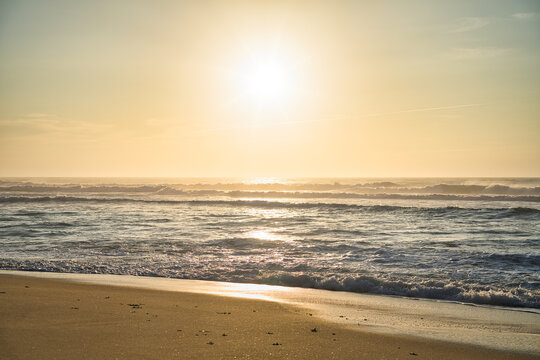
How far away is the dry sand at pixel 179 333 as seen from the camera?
15.1ft

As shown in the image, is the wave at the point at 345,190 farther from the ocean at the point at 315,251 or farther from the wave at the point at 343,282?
the wave at the point at 343,282

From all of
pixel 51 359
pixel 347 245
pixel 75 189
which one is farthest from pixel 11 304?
pixel 75 189

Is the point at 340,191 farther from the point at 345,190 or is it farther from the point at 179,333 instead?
the point at 179,333

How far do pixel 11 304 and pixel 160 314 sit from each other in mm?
2277

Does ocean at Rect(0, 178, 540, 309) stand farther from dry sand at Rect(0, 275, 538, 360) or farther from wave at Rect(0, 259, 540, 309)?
dry sand at Rect(0, 275, 538, 360)

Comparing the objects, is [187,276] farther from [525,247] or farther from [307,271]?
[525,247]

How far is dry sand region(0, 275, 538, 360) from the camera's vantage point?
4.59 m

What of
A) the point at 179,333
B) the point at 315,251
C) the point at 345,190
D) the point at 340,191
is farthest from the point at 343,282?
the point at 345,190

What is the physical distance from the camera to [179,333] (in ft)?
17.5

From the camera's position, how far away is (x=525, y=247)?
13.4 m

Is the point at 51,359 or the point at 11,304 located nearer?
the point at 51,359

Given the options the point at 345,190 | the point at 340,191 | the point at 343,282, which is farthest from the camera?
the point at 345,190

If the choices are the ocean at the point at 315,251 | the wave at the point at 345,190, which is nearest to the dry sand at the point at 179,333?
the ocean at the point at 315,251

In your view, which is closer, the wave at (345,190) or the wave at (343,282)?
the wave at (343,282)
